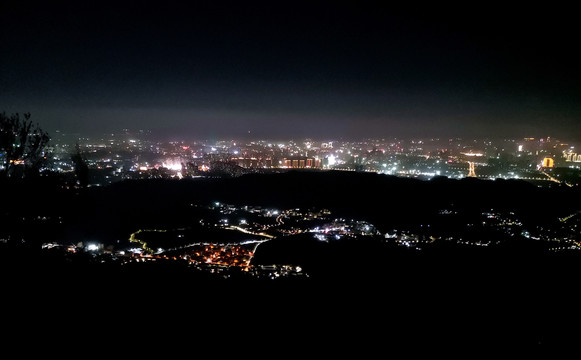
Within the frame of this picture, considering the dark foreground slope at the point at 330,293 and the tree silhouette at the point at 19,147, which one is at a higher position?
the tree silhouette at the point at 19,147

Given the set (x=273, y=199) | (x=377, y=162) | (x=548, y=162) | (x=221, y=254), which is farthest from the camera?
(x=377, y=162)

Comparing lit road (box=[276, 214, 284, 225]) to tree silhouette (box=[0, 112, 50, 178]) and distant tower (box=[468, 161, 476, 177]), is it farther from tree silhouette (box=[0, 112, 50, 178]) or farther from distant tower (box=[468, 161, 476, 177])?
distant tower (box=[468, 161, 476, 177])

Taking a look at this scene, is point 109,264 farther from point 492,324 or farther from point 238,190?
point 238,190

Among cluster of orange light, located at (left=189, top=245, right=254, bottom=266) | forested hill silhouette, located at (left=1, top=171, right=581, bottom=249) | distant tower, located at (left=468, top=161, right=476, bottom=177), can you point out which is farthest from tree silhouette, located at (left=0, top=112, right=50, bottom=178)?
distant tower, located at (left=468, top=161, right=476, bottom=177)

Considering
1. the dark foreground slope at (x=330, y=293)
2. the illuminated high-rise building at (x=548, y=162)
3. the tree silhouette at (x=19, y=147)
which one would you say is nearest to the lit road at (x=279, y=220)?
the dark foreground slope at (x=330, y=293)

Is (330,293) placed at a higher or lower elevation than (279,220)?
higher

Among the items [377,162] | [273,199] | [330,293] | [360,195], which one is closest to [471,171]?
[377,162]

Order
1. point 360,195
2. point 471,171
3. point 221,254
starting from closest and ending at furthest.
A: 1. point 221,254
2. point 360,195
3. point 471,171

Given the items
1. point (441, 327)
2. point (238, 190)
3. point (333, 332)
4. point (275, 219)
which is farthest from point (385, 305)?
point (238, 190)

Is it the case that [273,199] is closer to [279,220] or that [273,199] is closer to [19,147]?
[279,220]

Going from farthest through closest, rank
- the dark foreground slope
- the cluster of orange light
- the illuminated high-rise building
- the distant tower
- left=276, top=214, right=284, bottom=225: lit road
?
1. the illuminated high-rise building
2. the distant tower
3. left=276, top=214, right=284, bottom=225: lit road
4. the cluster of orange light
5. the dark foreground slope

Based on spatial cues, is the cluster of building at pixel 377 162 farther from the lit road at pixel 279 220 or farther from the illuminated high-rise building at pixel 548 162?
the lit road at pixel 279 220
